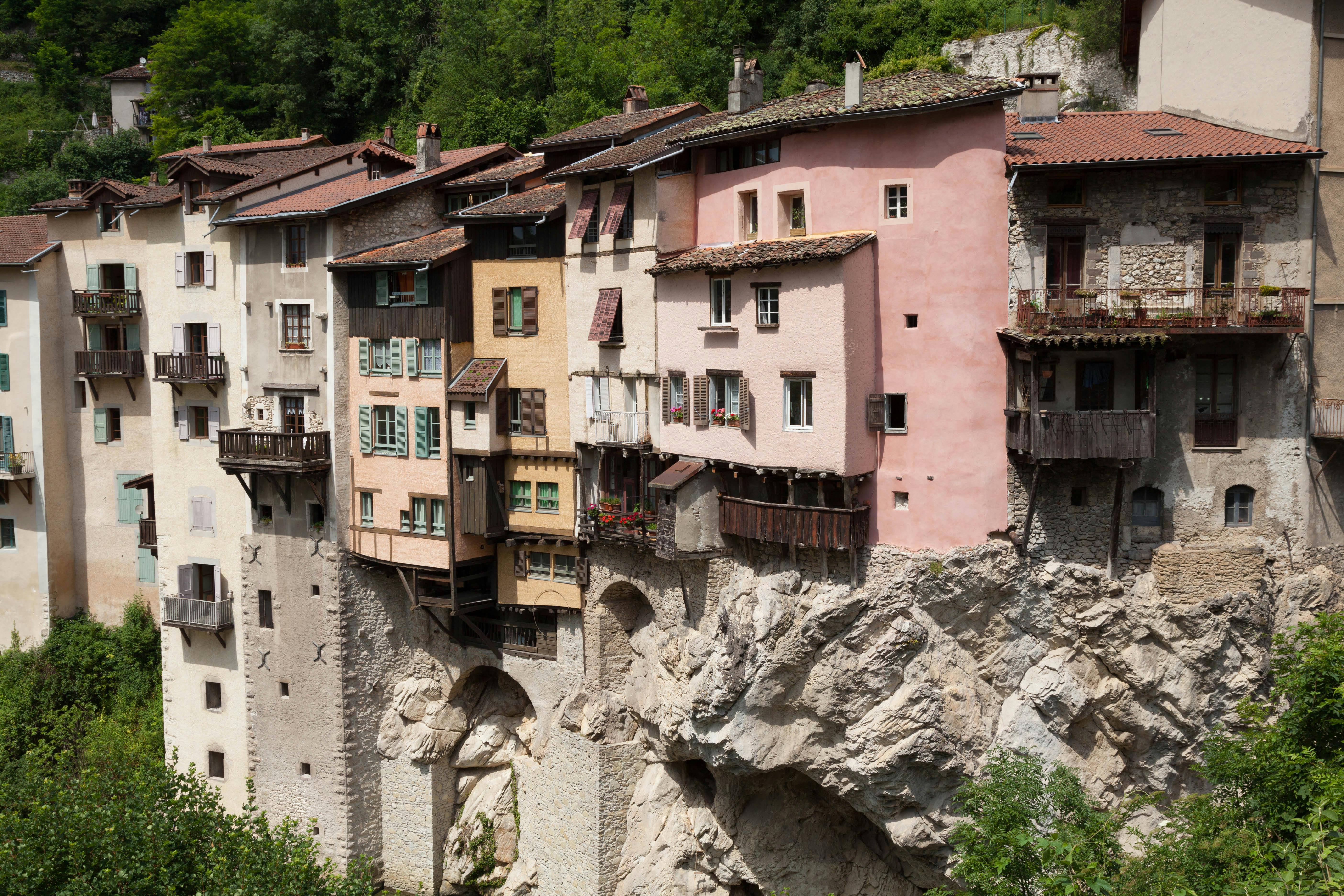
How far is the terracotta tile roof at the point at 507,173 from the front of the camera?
4159 cm

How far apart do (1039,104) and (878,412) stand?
928cm

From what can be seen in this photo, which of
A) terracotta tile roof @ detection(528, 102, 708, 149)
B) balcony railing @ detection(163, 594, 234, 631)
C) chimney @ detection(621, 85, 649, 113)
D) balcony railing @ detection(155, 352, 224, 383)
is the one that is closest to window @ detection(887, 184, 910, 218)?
terracotta tile roof @ detection(528, 102, 708, 149)

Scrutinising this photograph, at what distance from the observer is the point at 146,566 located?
5116 cm

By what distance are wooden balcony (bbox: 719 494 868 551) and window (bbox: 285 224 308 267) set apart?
57.5 ft

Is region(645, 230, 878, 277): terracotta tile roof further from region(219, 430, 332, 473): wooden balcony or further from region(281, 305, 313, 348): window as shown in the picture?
region(219, 430, 332, 473): wooden balcony

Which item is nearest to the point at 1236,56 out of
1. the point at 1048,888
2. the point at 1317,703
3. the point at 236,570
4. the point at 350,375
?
the point at 1317,703

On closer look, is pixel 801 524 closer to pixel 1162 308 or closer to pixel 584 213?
pixel 1162 308

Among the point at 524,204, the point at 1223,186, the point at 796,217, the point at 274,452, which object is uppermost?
the point at 524,204

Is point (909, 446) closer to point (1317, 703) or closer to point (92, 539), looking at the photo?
point (1317, 703)

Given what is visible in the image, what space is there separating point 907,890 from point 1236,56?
2347cm

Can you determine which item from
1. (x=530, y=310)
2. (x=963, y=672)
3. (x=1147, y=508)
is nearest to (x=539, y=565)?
(x=530, y=310)

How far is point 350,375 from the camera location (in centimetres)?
4216

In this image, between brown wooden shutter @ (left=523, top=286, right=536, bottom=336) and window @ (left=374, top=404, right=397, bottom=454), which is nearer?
brown wooden shutter @ (left=523, top=286, right=536, bottom=336)

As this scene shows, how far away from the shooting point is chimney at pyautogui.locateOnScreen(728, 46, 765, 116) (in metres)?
38.8
